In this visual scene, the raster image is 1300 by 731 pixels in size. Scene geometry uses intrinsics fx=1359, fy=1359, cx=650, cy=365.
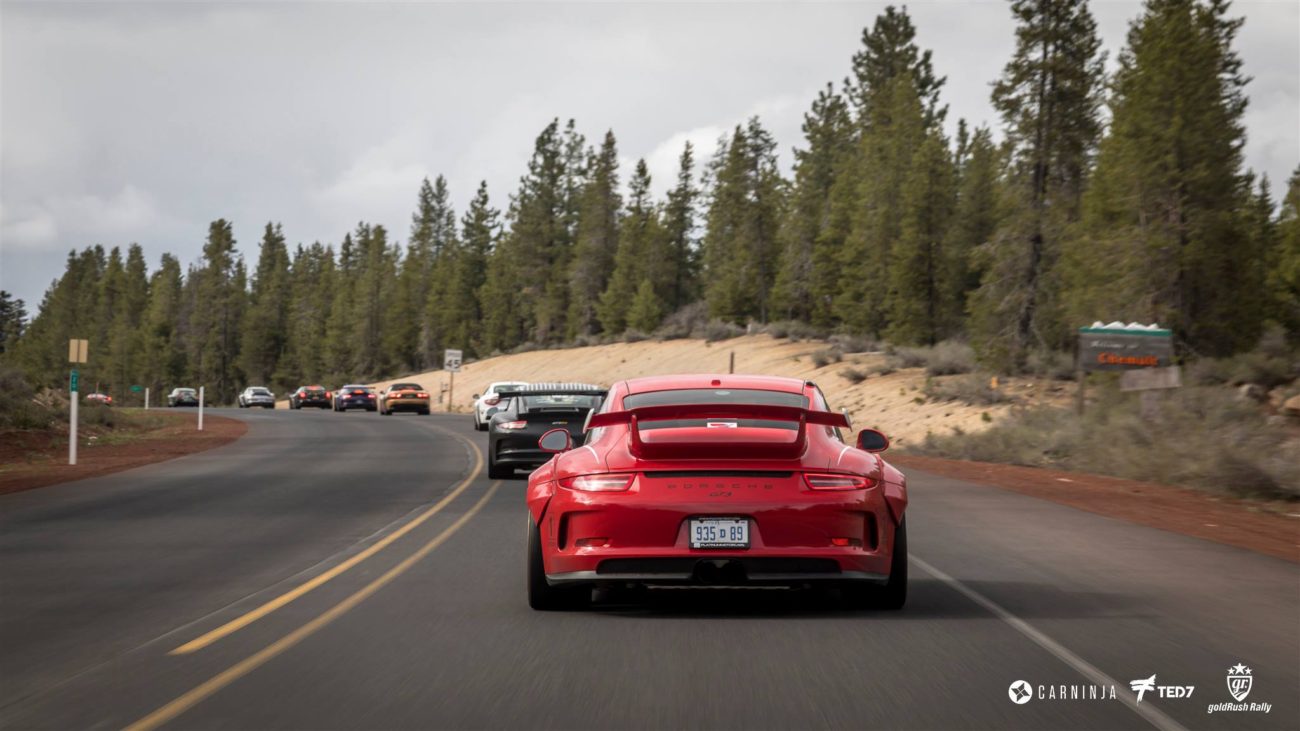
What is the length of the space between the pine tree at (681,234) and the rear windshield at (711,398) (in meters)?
95.9

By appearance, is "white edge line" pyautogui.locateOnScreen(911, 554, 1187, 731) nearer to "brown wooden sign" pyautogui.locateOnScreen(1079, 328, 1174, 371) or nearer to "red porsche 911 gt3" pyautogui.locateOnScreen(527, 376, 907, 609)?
"red porsche 911 gt3" pyautogui.locateOnScreen(527, 376, 907, 609)

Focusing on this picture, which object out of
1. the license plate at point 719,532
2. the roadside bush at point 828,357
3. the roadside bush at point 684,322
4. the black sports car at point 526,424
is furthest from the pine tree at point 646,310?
the license plate at point 719,532

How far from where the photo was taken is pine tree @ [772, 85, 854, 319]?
79.8m

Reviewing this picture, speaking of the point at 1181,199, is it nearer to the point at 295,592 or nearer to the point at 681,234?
the point at 295,592

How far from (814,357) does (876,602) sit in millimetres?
52540

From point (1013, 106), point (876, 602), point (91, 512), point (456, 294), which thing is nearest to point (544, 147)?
point (456, 294)

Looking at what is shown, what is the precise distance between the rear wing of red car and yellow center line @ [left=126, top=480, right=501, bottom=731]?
6.98 ft

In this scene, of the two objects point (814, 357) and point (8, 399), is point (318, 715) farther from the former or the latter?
point (814, 357)

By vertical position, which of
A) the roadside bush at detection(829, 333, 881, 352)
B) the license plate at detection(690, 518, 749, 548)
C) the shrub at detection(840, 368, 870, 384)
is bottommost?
the license plate at detection(690, 518, 749, 548)

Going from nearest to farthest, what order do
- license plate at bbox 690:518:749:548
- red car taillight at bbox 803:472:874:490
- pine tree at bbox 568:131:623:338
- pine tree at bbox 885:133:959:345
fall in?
1. license plate at bbox 690:518:749:548
2. red car taillight at bbox 803:472:874:490
3. pine tree at bbox 885:133:959:345
4. pine tree at bbox 568:131:623:338

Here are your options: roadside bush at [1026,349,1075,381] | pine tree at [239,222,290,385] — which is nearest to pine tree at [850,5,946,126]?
roadside bush at [1026,349,1075,381]

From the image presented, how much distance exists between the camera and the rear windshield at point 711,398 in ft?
31.2

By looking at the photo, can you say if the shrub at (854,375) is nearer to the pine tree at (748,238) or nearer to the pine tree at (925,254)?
the pine tree at (925,254)

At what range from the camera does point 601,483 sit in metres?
8.30
